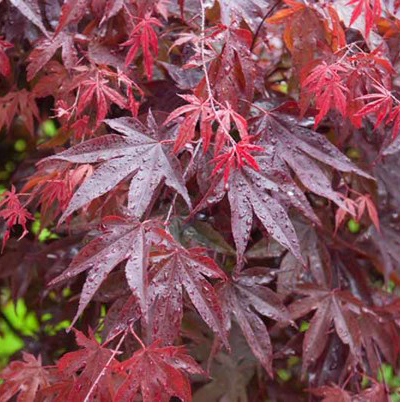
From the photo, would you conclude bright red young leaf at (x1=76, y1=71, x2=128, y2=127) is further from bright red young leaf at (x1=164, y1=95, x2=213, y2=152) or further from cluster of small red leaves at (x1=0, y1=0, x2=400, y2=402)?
bright red young leaf at (x1=164, y1=95, x2=213, y2=152)

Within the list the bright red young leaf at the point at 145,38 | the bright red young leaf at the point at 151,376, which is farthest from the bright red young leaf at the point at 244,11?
the bright red young leaf at the point at 151,376

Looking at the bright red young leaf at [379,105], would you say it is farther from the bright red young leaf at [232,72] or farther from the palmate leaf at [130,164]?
the palmate leaf at [130,164]

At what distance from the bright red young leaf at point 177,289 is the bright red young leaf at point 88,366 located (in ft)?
0.27

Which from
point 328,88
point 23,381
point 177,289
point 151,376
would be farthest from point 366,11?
point 23,381

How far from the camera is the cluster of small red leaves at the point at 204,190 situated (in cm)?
102

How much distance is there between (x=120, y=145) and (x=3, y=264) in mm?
737

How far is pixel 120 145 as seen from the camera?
1.08 m

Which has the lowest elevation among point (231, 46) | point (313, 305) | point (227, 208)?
point (313, 305)

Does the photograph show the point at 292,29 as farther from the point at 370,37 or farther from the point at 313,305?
the point at 313,305

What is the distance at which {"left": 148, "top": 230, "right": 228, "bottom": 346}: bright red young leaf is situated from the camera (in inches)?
40.0

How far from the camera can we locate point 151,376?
3.20 feet

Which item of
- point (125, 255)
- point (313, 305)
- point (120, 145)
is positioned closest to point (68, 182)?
point (120, 145)

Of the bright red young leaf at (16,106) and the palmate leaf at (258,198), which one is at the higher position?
the bright red young leaf at (16,106)

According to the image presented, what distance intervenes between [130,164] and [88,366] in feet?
1.00
